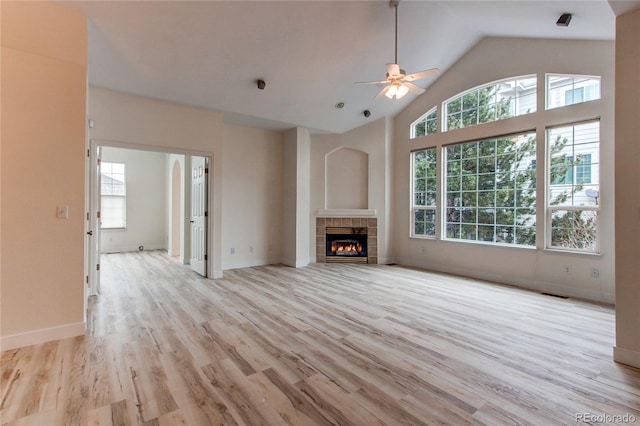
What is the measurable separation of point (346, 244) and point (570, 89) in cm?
458

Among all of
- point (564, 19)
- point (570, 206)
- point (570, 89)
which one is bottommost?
point (570, 206)

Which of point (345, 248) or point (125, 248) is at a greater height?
point (345, 248)

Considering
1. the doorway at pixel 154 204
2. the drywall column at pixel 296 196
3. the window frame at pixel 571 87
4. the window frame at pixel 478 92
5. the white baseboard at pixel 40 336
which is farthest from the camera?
the doorway at pixel 154 204

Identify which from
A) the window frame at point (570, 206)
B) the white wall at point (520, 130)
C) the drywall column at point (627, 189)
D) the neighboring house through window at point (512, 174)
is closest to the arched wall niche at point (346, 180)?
the white wall at point (520, 130)

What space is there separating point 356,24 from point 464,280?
422 cm

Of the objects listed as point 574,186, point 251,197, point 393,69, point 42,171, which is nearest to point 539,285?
point 574,186

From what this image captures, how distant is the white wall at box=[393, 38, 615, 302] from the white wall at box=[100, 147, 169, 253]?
266 inches

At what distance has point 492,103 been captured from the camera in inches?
205

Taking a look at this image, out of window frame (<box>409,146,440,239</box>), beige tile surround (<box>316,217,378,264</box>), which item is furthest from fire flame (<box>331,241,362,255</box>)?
window frame (<box>409,146,440,239</box>)

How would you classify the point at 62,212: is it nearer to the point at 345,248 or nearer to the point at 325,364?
the point at 325,364

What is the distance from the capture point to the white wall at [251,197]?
5.85m

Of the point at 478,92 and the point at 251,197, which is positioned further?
the point at 251,197

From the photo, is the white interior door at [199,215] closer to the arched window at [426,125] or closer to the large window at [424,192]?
the large window at [424,192]

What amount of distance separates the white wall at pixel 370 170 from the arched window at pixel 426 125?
54 cm
